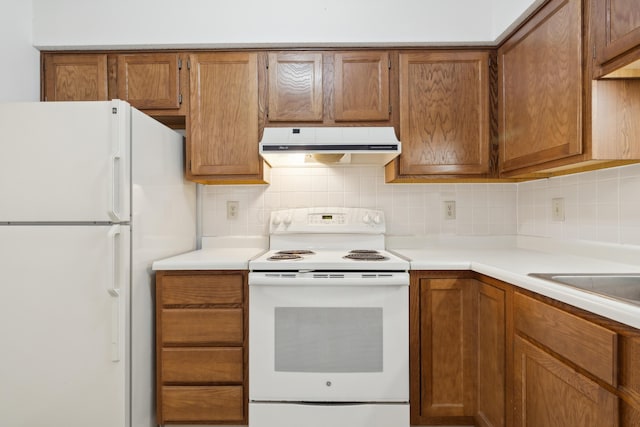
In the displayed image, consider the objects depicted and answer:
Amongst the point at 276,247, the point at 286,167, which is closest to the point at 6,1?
the point at 286,167

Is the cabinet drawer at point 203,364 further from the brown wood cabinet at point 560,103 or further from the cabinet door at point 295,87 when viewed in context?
the brown wood cabinet at point 560,103

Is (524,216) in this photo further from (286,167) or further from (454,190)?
(286,167)

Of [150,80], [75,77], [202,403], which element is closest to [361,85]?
[150,80]

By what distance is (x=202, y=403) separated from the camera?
1682 mm

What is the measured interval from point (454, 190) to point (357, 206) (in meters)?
0.65

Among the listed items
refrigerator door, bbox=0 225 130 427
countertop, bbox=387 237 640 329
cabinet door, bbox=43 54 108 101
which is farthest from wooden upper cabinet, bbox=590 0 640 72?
cabinet door, bbox=43 54 108 101

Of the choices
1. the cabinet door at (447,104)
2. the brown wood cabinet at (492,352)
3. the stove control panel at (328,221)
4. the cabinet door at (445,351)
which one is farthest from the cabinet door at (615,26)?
the stove control panel at (328,221)

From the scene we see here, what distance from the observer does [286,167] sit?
2.31m

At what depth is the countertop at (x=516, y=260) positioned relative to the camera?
3.24 feet

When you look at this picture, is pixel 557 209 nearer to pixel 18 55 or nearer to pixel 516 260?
pixel 516 260

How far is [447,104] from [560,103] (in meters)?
0.61

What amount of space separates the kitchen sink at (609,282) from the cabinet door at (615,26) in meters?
0.78

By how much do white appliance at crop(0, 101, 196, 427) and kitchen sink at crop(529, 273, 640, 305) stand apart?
171 cm

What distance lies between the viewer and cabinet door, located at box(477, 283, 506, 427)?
1.43 m
